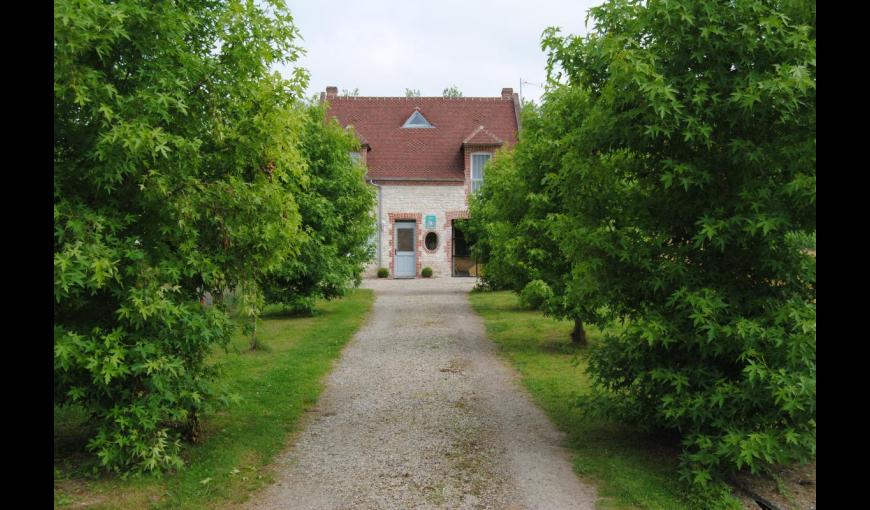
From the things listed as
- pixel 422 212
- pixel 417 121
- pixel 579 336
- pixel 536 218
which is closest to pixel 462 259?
pixel 422 212

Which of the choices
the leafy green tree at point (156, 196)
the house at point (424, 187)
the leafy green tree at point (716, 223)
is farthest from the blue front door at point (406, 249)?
the leafy green tree at point (716, 223)

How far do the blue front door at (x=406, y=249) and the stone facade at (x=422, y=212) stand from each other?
0.25 meters

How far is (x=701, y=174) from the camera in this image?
18.4ft

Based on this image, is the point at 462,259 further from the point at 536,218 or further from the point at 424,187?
the point at 536,218

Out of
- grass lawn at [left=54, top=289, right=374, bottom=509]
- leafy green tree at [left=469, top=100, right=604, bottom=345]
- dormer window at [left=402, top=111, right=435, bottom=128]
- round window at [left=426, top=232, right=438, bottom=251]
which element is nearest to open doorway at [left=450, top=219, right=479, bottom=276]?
round window at [left=426, top=232, right=438, bottom=251]

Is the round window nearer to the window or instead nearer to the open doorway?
the open doorway

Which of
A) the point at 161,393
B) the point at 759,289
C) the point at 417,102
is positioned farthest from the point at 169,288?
the point at 417,102

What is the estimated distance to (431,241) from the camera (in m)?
31.6

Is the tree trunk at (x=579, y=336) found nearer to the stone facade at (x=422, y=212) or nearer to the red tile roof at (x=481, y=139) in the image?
the stone facade at (x=422, y=212)

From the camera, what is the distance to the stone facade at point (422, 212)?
102ft

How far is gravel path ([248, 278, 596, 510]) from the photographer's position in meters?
5.61

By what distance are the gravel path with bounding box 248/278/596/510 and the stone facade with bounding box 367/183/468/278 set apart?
61.3ft

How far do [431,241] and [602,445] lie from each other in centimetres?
2488
